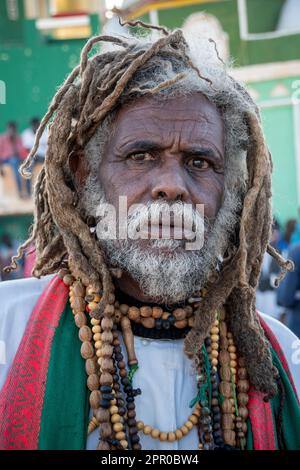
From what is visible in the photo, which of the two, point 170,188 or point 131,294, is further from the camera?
point 131,294

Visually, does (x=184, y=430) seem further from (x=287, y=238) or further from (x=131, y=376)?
(x=287, y=238)

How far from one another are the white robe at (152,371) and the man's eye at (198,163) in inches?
28.1

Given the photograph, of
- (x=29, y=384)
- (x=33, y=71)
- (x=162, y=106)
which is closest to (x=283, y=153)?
(x=33, y=71)

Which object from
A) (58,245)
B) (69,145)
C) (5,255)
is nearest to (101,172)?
(69,145)

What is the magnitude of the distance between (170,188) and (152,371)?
2.33ft

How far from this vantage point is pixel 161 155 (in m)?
2.69

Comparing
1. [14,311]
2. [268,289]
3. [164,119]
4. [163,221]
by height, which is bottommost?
[268,289]

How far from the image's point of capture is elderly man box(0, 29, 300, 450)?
2475 millimetres

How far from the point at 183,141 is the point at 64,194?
53 centimetres

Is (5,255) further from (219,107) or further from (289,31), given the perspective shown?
(219,107)

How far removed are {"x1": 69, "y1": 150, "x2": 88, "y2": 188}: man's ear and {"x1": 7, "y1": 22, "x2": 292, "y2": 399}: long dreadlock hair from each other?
0.09 feet

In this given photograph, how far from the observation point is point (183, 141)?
2.69 meters

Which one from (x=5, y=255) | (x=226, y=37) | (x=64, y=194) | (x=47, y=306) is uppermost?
(x=226, y=37)

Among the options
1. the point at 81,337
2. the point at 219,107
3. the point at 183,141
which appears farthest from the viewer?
the point at 219,107
